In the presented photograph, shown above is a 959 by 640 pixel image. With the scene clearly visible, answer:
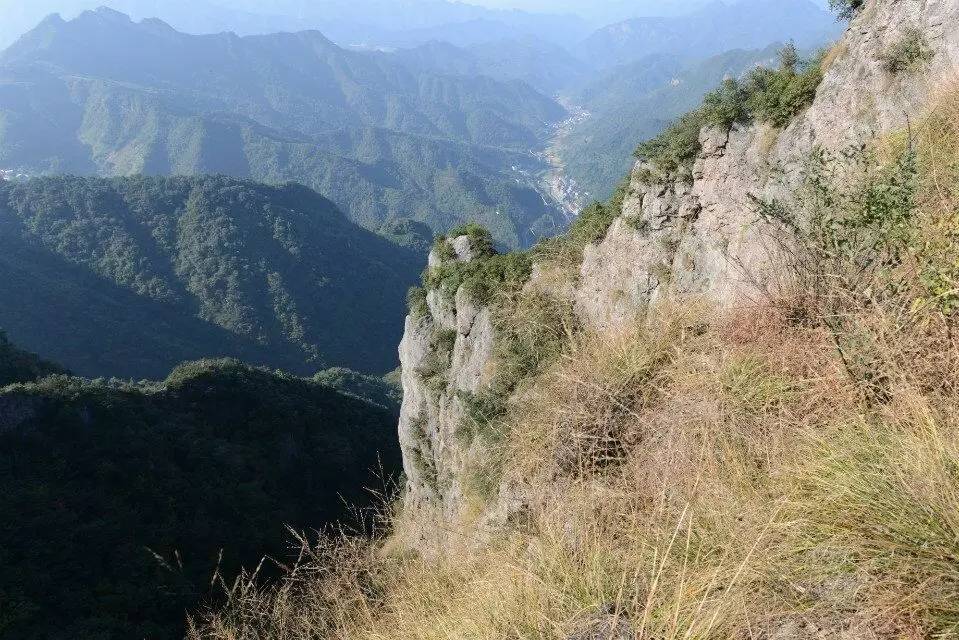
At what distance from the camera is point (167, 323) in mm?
84750

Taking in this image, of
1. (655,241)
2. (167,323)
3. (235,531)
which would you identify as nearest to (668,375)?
(655,241)

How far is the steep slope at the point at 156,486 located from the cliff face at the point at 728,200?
7991mm

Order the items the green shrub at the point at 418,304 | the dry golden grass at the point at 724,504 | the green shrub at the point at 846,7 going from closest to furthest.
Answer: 1. the dry golden grass at the point at 724,504
2. the green shrub at the point at 846,7
3. the green shrub at the point at 418,304

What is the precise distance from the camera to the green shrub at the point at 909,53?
22.2ft

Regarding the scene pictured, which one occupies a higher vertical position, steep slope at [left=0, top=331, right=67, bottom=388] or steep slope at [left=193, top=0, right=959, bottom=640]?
steep slope at [left=193, top=0, right=959, bottom=640]

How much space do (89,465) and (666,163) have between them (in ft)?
105

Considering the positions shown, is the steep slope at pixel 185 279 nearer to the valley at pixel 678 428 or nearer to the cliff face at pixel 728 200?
the valley at pixel 678 428

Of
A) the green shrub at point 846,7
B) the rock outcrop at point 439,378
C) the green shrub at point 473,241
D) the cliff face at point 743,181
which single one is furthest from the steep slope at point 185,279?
the green shrub at point 846,7

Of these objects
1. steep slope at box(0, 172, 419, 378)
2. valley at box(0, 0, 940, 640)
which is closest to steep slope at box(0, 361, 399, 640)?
valley at box(0, 0, 940, 640)

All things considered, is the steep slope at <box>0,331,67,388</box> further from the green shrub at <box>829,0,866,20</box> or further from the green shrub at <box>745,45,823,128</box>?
the green shrub at <box>829,0,866,20</box>

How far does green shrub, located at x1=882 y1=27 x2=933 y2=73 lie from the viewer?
22.2 ft

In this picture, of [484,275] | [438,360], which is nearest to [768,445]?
[484,275]

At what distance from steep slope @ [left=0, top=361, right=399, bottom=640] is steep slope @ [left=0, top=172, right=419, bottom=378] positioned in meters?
42.3

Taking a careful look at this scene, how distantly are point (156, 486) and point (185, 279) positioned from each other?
246ft
